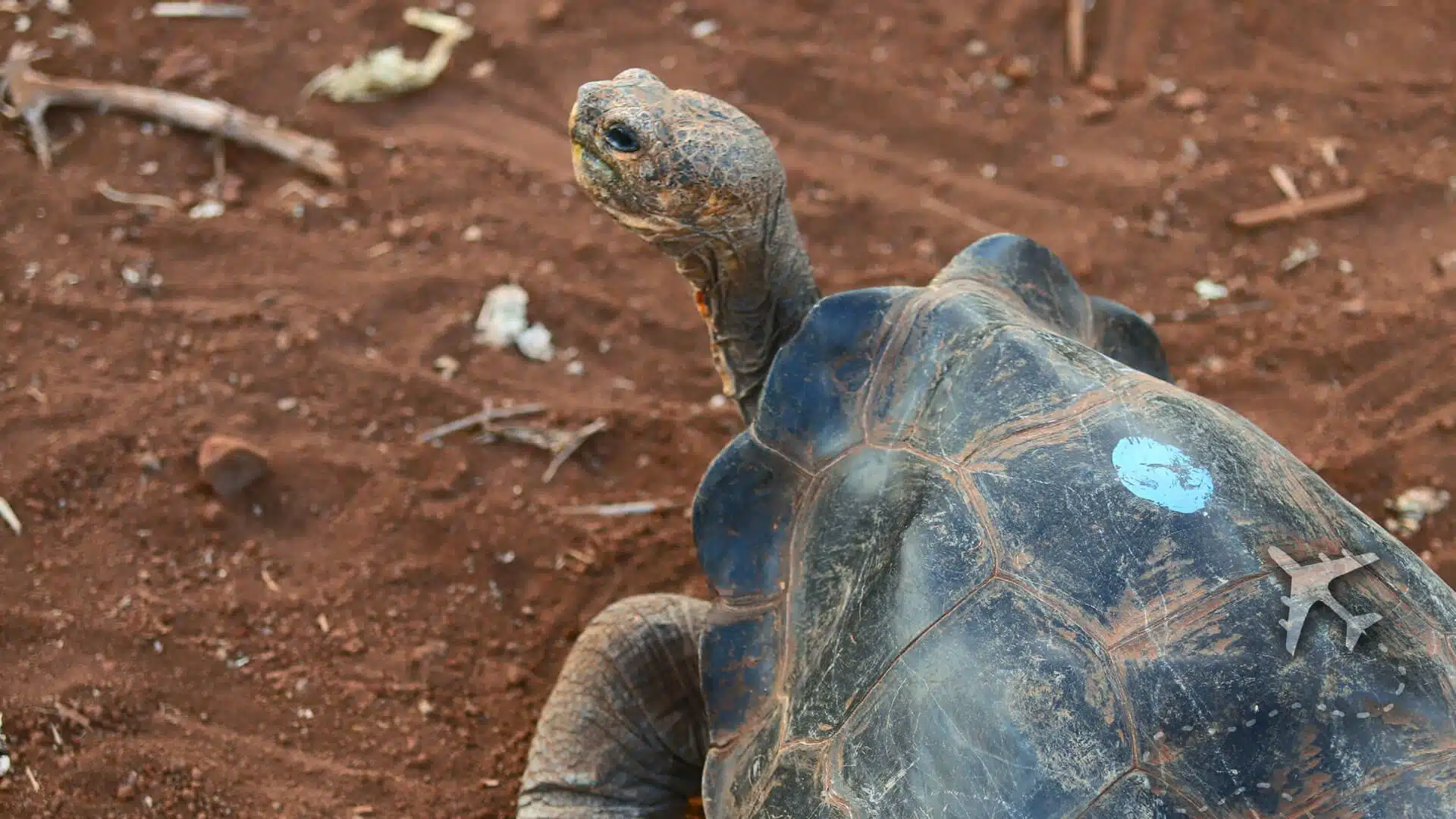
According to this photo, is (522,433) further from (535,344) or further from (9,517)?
(9,517)

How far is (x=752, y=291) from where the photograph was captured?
2.55 meters

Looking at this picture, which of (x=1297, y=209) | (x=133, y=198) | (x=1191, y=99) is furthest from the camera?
(x=1191, y=99)

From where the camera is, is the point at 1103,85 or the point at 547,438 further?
the point at 1103,85

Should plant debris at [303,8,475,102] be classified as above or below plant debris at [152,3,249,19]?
below

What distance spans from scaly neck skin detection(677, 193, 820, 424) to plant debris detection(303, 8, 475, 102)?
2148mm

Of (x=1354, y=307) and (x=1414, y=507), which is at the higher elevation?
(x=1354, y=307)

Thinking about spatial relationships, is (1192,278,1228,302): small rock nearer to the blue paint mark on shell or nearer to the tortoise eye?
the blue paint mark on shell

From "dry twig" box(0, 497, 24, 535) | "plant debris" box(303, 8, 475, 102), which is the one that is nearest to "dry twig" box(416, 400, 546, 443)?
"dry twig" box(0, 497, 24, 535)

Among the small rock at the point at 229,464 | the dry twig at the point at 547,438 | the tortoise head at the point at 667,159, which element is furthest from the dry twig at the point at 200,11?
the tortoise head at the point at 667,159

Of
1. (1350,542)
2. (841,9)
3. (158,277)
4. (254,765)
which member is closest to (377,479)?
(254,765)

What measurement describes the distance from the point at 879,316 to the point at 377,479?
1599 mm

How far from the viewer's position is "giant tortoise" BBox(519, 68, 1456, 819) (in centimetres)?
161

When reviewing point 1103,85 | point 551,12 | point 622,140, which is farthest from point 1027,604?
point 551,12

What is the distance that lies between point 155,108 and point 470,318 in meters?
1.45
